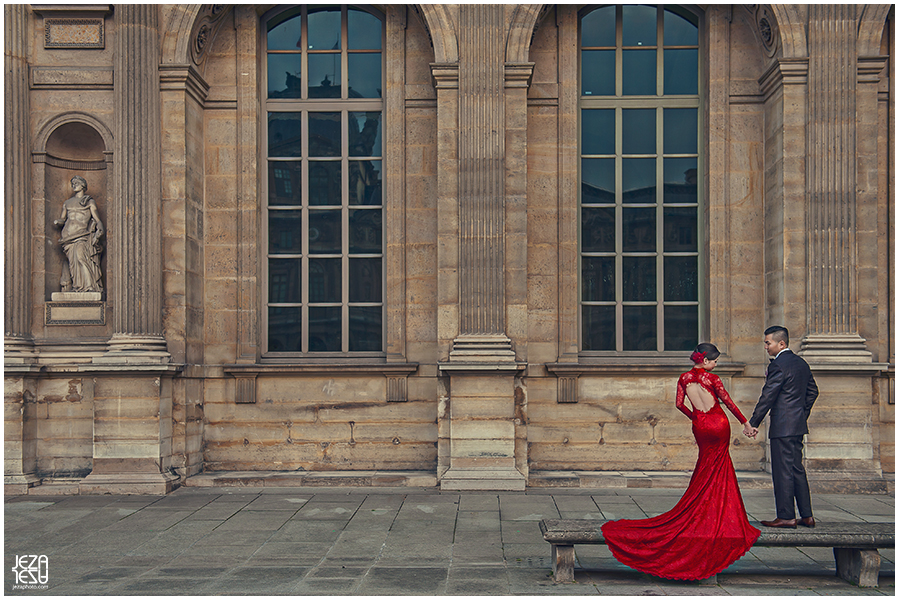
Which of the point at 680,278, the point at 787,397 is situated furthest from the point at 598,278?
the point at 787,397

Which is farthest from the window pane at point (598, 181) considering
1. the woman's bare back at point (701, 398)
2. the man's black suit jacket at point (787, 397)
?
the woman's bare back at point (701, 398)

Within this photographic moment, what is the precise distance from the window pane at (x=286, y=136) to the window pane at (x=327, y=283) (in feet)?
5.80

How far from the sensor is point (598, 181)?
11.2 metres

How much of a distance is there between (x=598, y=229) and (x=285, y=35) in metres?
5.59

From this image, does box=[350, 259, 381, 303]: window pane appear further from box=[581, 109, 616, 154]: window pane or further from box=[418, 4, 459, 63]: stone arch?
box=[581, 109, 616, 154]: window pane

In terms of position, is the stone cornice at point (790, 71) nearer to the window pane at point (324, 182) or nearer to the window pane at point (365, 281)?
the window pane at point (365, 281)

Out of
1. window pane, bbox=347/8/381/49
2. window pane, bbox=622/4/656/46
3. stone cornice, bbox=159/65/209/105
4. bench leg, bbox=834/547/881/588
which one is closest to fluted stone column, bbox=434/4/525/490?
window pane, bbox=347/8/381/49

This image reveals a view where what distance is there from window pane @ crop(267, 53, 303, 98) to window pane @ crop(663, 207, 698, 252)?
5.88 metres

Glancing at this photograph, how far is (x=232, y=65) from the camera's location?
36.8 feet

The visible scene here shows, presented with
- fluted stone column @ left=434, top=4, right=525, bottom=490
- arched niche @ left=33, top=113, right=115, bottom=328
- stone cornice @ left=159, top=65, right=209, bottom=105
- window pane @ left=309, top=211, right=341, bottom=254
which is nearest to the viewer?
fluted stone column @ left=434, top=4, right=525, bottom=490

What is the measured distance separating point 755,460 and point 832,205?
3.72 metres

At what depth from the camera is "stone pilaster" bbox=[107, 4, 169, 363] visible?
10188 mm

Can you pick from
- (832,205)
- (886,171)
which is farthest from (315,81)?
(886,171)

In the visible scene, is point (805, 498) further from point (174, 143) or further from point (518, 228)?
point (174, 143)
